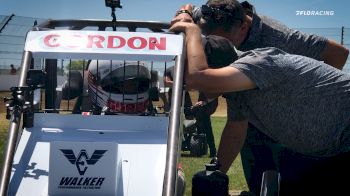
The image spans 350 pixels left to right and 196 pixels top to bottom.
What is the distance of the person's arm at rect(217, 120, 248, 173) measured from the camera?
414cm

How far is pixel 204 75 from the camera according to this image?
9.27 ft

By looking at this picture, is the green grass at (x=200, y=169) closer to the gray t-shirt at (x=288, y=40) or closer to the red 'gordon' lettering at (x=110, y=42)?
the gray t-shirt at (x=288, y=40)

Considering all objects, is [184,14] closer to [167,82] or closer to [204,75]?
A: [204,75]

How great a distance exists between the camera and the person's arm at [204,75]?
277 centimetres

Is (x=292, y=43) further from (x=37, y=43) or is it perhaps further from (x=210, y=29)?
(x=37, y=43)

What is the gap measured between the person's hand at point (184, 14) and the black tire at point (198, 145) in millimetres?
4646

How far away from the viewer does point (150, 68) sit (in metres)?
4.20

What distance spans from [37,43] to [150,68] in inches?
42.7

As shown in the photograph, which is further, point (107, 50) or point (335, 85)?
point (107, 50)

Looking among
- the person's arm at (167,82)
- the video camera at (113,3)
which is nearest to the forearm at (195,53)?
the video camera at (113,3)

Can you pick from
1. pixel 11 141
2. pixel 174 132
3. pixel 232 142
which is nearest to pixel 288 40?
pixel 232 142

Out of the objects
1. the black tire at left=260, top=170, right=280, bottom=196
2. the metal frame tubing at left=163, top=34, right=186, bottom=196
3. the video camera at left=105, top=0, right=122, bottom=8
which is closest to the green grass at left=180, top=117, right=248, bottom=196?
the video camera at left=105, top=0, right=122, bottom=8

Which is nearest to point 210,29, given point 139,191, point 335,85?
point 335,85

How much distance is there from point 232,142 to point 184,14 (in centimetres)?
123
